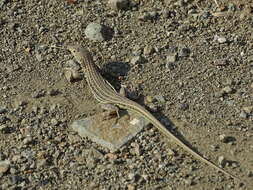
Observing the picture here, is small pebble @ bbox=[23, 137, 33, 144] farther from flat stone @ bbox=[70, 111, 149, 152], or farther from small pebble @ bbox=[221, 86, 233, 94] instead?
small pebble @ bbox=[221, 86, 233, 94]

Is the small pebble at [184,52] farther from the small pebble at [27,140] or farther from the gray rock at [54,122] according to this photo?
the small pebble at [27,140]

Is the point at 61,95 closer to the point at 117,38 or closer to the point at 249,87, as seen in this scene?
the point at 117,38

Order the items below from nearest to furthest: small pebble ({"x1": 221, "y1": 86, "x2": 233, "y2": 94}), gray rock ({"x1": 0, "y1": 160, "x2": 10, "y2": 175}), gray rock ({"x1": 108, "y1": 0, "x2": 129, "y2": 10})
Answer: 1. gray rock ({"x1": 0, "y1": 160, "x2": 10, "y2": 175})
2. small pebble ({"x1": 221, "y1": 86, "x2": 233, "y2": 94})
3. gray rock ({"x1": 108, "y1": 0, "x2": 129, "y2": 10})

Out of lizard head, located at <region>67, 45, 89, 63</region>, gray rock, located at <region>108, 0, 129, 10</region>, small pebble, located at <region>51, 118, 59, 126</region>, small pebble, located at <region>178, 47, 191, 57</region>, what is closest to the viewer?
small pebble, located at <region>51, 118, 59, 126</region>

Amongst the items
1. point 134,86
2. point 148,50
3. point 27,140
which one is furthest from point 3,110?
point 148,50

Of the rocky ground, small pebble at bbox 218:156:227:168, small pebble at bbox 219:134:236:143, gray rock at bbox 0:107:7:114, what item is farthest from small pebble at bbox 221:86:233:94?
gray rock at bbox 0:107:7:114

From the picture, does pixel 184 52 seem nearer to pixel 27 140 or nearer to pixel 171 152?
pixel 171 152
